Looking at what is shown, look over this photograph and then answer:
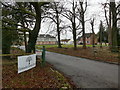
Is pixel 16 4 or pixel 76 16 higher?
pixel 76 16

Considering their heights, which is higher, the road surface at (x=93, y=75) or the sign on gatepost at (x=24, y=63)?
the sign on gatepost at (x=24, y=63)

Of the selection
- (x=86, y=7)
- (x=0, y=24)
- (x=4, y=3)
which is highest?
(x=86, y=7)

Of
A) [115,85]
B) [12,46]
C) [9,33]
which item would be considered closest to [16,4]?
[9,33]

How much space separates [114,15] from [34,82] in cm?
1400

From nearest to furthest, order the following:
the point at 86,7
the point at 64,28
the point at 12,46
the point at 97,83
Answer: the point at 97,83
the point at 12,46
the point at 86,7
the point at 64,28

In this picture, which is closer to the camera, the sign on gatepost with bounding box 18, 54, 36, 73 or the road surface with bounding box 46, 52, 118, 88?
the sign on gatepost with bounding box 18, 54, 36, 73

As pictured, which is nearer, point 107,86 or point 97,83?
point 107,86

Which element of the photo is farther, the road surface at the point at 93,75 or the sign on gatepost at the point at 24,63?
the road surface at the point at 93,75

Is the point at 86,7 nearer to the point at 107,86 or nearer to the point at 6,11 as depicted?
the point at 6,11

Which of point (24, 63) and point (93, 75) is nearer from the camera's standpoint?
point (24, 63)

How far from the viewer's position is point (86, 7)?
18.3 m

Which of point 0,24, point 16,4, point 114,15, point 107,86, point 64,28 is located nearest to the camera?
point 107,86

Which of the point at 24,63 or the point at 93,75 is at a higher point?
the point at 24,63

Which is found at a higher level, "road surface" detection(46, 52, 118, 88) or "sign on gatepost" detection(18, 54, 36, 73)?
"sign on gatepost" detection(18, 54, 36, 73)
